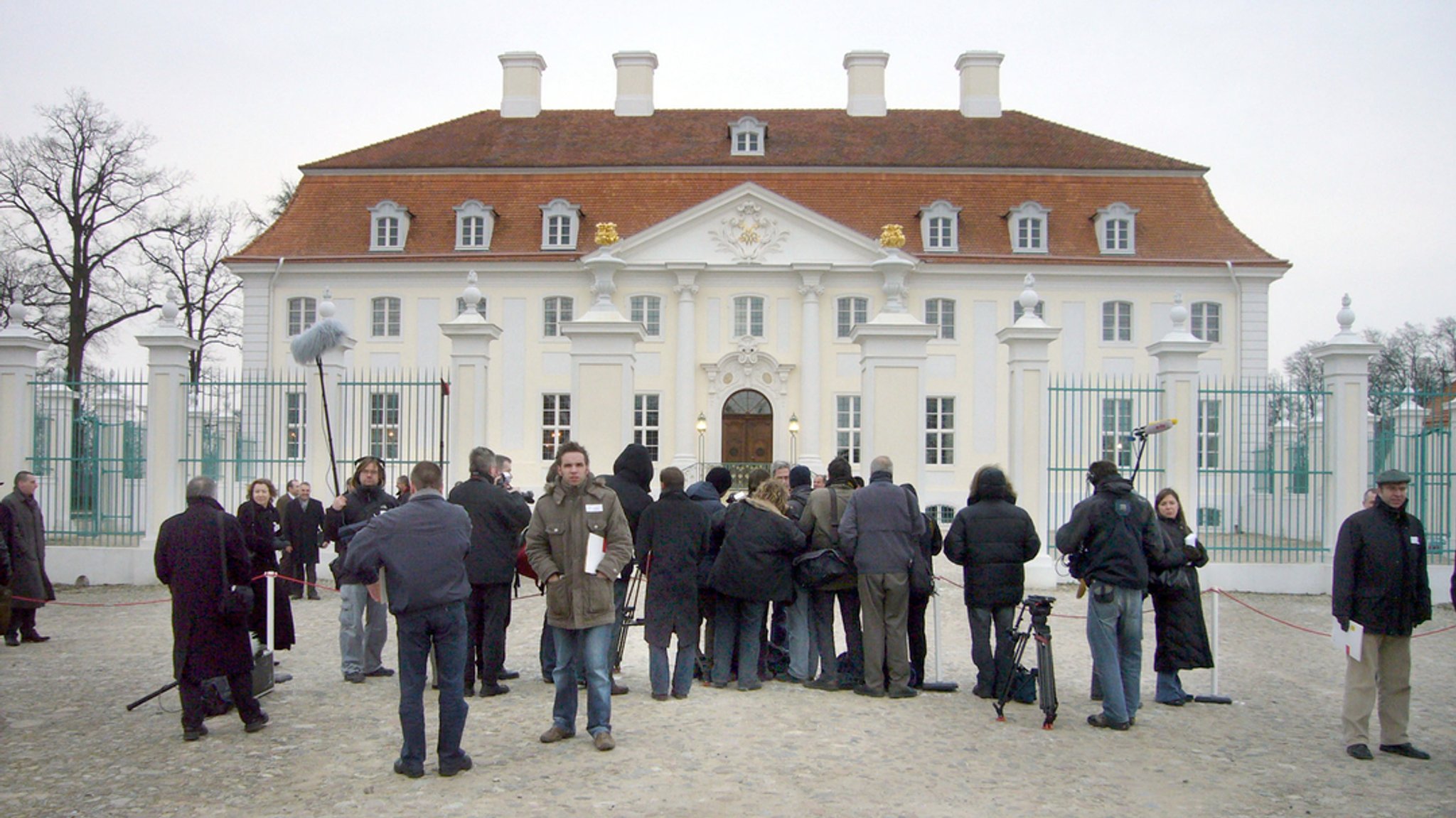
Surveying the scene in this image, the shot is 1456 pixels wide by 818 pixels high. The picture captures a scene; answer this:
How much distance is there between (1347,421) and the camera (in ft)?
46.5

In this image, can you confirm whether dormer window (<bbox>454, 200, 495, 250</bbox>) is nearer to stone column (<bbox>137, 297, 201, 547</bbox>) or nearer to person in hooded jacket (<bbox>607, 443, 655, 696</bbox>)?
stone column (<bbox>137, 297, 201, 547</bbox>)

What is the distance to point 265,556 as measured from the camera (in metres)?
7.63

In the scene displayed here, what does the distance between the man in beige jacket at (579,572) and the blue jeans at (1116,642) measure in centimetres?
289

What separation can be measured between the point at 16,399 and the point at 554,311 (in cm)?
1666

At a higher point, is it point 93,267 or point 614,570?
point 93,267

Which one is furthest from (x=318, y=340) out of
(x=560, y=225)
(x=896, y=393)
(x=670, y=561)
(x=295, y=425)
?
(x=560, y=225)

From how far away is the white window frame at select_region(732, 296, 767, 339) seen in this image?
30078 millimetres

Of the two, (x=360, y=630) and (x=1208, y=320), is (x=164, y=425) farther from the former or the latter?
(x=1208, y=320)

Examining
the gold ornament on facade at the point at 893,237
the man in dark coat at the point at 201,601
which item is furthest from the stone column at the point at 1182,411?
the man in dark coat at the point at 201,601

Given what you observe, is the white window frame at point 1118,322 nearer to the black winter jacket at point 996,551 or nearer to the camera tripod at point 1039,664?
the black winter jacket at point 996,551

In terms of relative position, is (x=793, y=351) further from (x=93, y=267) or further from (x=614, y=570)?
(x=614, y=570)

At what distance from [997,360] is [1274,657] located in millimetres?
20290

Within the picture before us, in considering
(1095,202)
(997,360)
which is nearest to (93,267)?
(997,360)

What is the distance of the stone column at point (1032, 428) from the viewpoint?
14102 mm
